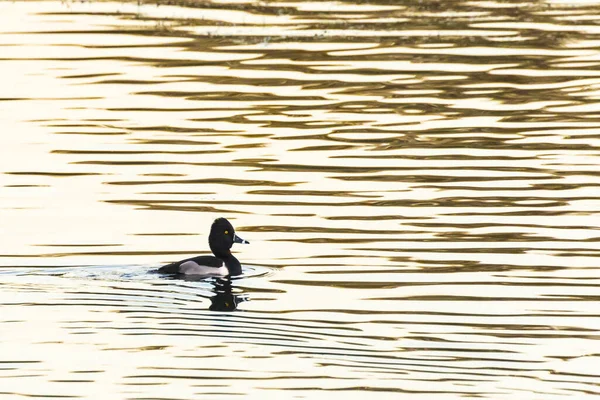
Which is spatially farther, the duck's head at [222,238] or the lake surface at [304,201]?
the duck's head at [222,238]

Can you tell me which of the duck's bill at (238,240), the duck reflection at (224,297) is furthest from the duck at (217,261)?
the duck reflection at (224,297)

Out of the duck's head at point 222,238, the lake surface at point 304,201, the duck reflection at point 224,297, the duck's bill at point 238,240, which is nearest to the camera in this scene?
the lake surface at point 304,201

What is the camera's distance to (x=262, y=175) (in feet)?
66.6

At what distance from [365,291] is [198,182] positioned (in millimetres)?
5531

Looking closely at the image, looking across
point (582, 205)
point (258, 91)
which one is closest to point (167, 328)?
point (582, 205)

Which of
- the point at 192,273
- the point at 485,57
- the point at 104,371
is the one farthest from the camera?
the point at 485,57

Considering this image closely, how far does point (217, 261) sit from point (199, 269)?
0.21 meters

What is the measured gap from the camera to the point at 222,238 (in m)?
16.2

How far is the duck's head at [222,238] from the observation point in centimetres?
1609

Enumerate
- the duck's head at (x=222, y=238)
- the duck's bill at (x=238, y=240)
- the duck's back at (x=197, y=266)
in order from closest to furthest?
the duck's back at (x=197, y=266) < the duck's head at (x=222, y=238) < the duck's bill at (x=238, y=240)

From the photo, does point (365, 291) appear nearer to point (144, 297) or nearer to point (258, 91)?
point (144, 297)

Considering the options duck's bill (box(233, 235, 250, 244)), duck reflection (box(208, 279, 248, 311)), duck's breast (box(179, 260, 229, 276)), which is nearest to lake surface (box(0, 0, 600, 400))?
duck reflection (box(208, 279, 248, 311))

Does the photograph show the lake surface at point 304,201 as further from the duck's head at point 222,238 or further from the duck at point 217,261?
the duck's head at point 222,238

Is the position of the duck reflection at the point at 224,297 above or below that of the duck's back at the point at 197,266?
below
